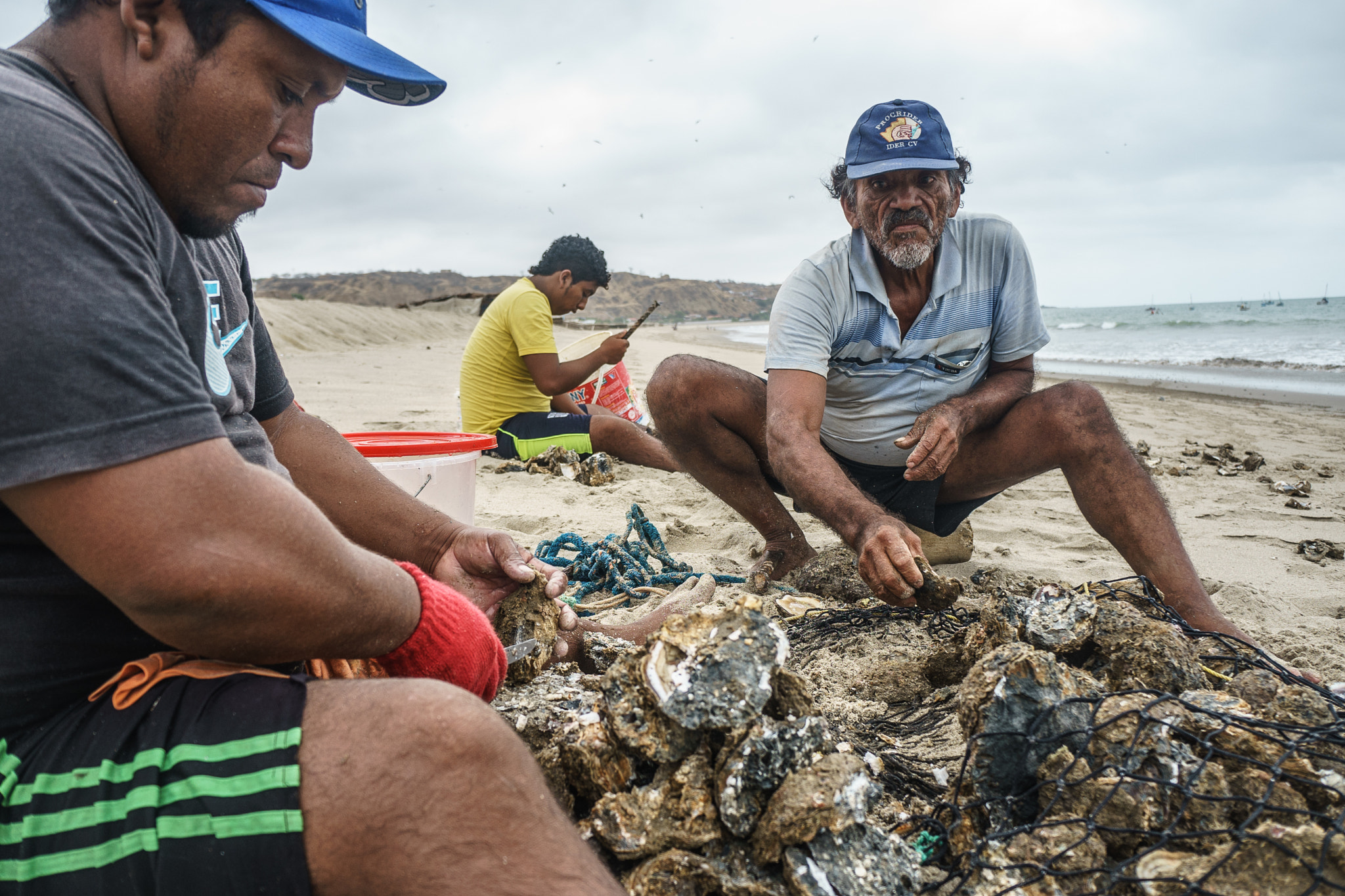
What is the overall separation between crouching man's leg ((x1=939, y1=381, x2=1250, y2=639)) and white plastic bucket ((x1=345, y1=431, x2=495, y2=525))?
6.51 ft

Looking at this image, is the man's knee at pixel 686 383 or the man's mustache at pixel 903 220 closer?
the man's mustache at pixel 903 220

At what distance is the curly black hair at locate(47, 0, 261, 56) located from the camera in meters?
1.14

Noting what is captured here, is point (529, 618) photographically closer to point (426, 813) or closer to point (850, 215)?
point (426, 813)

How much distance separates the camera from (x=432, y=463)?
295 centimetres

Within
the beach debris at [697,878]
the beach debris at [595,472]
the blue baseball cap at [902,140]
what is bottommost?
the beach debris at [697,878]

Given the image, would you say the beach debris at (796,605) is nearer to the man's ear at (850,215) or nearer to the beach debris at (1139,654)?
the beach debris at (1139,654)

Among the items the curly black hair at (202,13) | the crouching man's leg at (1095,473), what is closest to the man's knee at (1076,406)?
the crouching man's leg at (1095,473)

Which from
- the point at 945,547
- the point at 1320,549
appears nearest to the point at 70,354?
the point at 945,547

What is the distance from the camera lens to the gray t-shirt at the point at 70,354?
0.89 m

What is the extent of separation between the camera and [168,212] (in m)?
1.28

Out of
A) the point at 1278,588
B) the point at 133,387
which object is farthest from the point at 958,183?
the point at 133,387

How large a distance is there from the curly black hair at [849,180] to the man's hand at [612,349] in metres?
2.30

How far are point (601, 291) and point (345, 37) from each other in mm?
70685

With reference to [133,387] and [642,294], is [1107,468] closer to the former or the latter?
[133,387]
